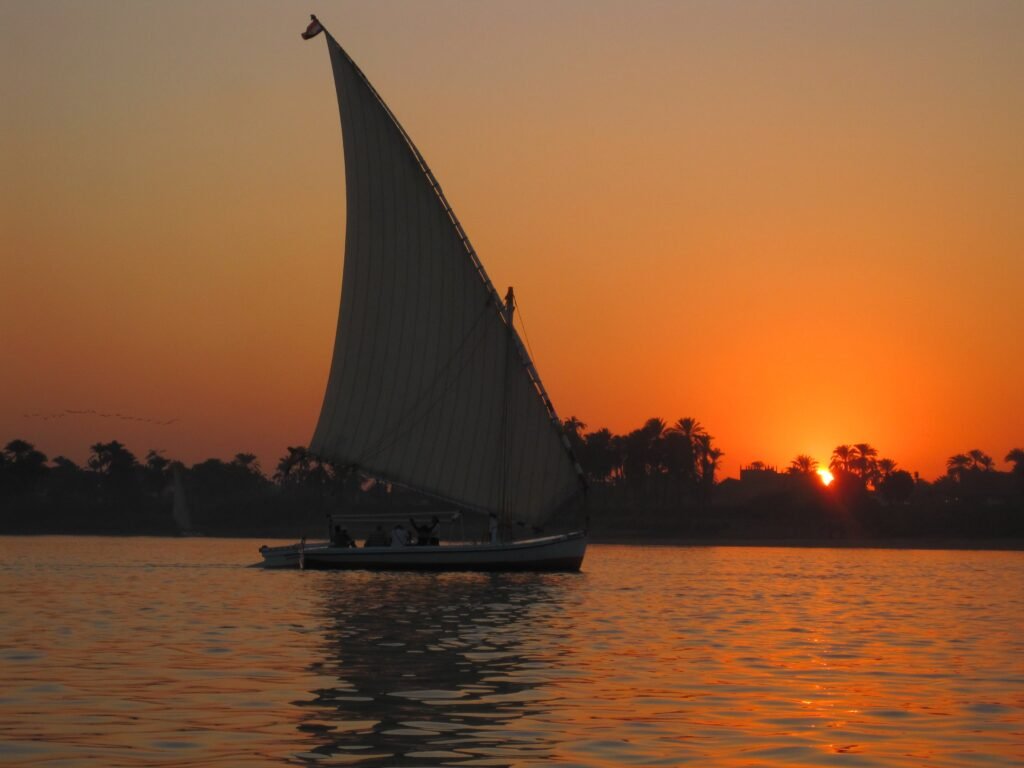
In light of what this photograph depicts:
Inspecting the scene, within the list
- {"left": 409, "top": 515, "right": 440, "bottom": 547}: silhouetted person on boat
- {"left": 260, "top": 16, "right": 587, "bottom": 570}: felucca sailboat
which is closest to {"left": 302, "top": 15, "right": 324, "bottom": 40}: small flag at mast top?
{"left": 260, "top": 16, "right": 587, "bottom": 570}: felucca sailboat

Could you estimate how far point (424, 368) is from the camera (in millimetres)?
61375

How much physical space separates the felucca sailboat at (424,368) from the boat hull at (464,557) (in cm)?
8

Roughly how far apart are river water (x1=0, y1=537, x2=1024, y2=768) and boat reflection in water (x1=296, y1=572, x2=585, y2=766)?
0.07 m

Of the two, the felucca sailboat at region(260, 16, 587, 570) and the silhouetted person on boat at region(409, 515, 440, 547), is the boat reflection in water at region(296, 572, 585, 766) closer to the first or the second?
the felucca sailboat at region(260, 16, 587, 570)

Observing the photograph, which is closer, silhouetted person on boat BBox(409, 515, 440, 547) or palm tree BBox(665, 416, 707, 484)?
silhouetted person on boat BBox(409, 515, 440, 547)

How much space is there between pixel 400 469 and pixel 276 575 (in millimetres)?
6785

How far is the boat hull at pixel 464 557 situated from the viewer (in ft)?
202

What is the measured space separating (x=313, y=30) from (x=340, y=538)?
22306mm

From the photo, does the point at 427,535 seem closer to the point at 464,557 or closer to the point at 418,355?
the point at 464,557

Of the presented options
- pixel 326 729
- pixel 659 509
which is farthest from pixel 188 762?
pixel 659 509

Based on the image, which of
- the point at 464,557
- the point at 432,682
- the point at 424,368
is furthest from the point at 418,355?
the point at 432,682

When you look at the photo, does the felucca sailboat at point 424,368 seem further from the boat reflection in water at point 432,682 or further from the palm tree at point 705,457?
the palm tree at point 705,457

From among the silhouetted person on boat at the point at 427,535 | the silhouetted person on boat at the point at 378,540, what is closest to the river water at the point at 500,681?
the silhouetted person on boat at the point at 427,535

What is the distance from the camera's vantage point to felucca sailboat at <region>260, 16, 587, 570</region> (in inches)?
2354
